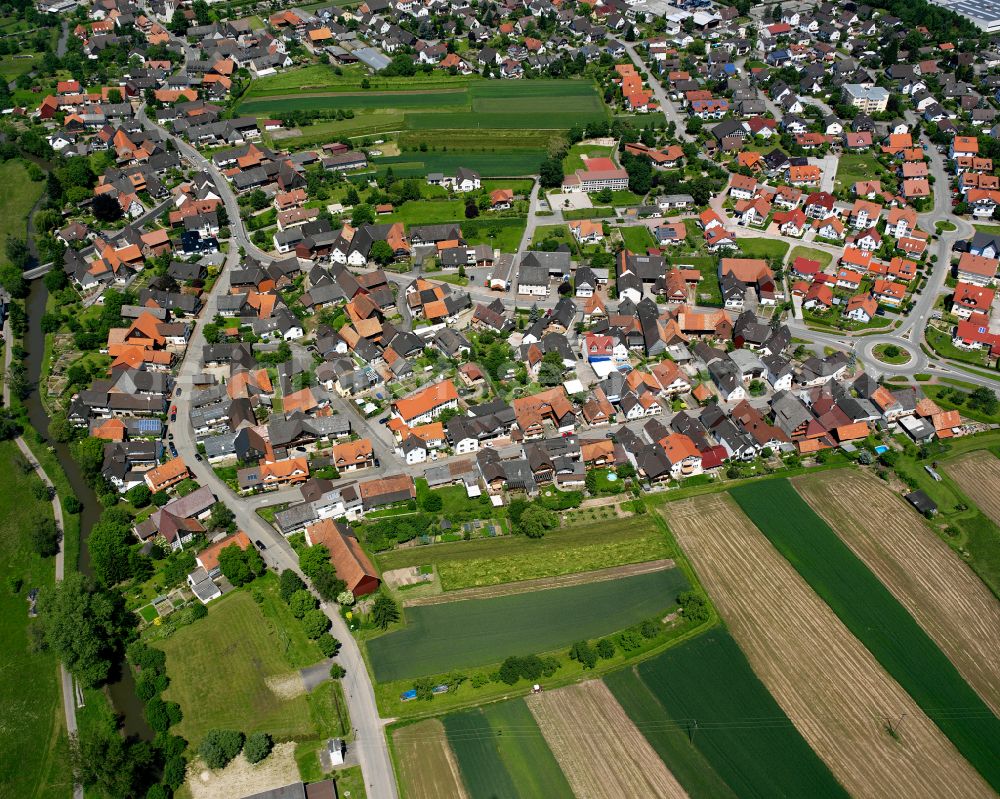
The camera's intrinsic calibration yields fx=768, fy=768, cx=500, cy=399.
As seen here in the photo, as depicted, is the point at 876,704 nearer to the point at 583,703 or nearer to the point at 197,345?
the point at 583,703

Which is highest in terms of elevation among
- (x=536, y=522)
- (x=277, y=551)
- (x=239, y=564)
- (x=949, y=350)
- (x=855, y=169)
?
(x=855, y=169)

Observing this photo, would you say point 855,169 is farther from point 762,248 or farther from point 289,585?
point 289,585

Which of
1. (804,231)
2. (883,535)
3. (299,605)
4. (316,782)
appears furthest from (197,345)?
(804,231)

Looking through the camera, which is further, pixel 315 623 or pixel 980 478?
pixel 980 478

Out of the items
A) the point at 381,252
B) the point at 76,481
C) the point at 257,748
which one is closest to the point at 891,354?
the point at 381,252

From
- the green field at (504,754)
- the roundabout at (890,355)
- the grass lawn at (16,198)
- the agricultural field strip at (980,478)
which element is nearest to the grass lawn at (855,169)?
the roundabout at (890,355)

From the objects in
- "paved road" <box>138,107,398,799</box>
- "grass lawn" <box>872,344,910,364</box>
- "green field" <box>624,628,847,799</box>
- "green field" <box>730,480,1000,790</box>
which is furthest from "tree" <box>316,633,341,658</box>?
"grass lawn" <box>872,344,910,364</box>

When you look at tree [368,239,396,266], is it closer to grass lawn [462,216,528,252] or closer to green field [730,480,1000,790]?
grass lawn [462,216,528,252]
